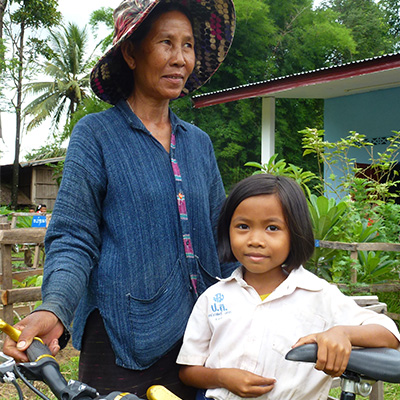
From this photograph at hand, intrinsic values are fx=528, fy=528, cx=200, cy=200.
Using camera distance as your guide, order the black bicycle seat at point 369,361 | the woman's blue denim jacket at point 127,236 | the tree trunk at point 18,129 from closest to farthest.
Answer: the black bicycle seat at point 369,361
the woman's blue denim jacket at point 127,236
the tree trunk at point 18,129

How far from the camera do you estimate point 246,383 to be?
1431 mm

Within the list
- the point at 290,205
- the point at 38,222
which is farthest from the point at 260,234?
the point at 38,222

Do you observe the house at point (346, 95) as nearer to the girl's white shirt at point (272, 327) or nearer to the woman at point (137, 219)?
the woman at point (137, 219)

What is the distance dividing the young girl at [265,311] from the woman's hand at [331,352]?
0.17 metres

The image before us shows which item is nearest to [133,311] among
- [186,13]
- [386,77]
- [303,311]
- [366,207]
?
[303,311]

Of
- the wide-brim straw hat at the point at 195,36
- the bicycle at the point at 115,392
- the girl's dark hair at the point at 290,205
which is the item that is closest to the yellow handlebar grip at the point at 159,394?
the bicycle at the point at 115,392

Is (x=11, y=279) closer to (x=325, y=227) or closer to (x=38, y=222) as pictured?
(x=38, y=222)

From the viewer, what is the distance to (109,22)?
22.2 metres

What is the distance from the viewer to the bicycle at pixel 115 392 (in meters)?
0.83

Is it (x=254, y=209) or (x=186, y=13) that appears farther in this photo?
(x=186, y=13)

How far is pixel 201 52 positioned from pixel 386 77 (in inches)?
247

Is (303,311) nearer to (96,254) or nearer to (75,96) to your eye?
(96,254)

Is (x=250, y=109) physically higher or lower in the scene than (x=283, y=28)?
lower

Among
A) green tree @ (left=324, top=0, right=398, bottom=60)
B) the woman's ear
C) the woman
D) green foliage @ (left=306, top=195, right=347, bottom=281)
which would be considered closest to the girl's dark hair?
the woman
